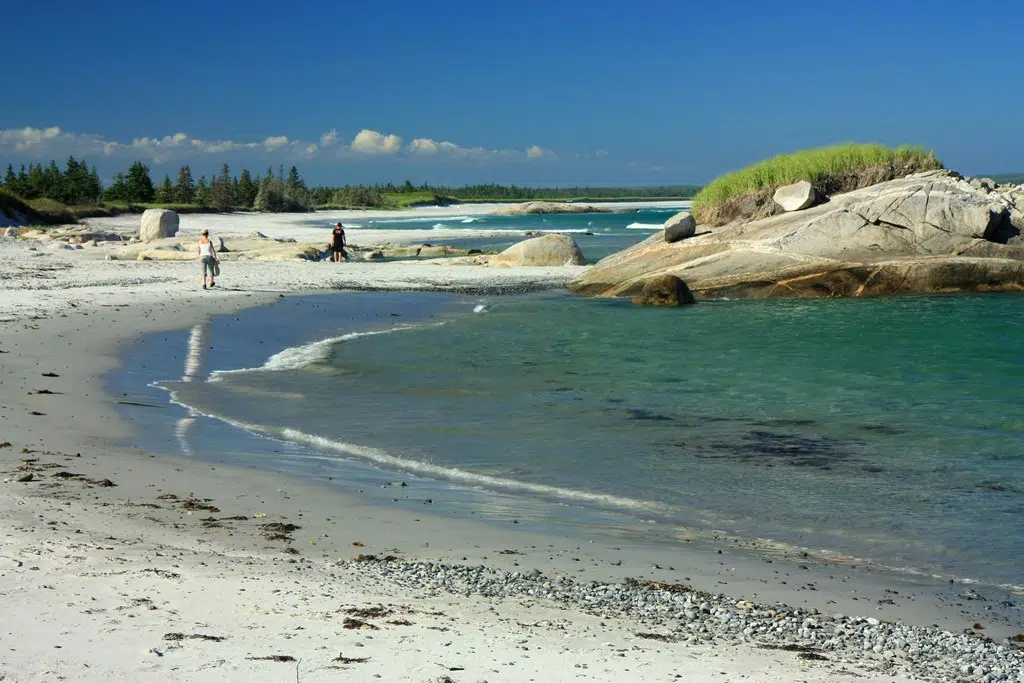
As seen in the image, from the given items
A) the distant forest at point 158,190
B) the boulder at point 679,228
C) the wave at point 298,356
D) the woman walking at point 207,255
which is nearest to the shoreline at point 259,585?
the wave at point 298,356

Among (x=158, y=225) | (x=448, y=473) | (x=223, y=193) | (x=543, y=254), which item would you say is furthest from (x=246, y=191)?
(x=448, y=473)

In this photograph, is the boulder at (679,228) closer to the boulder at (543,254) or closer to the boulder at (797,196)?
the boulder at (797,196)

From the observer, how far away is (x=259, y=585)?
19.1 ft

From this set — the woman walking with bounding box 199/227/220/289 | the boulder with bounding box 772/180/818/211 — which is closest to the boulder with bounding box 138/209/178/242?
the woman walking with bounding box 199/227/220/289

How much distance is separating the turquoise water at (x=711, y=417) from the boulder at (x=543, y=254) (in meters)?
13.9

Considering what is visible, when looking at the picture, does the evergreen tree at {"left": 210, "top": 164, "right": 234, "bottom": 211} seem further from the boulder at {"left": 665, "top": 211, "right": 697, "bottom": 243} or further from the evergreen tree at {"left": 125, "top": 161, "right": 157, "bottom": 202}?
the boulder at {"left": 665, "top": 211, "right": 697, "bottom": 243}

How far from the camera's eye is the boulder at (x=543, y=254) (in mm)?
36062

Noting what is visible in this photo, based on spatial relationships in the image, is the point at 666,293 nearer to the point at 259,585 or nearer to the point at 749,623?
the point at 749,623

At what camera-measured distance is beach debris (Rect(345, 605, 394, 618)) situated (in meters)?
5.43

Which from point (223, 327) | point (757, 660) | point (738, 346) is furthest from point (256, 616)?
point (223, 327)

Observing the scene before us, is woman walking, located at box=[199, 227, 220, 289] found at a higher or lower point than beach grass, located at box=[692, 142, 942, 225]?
lower

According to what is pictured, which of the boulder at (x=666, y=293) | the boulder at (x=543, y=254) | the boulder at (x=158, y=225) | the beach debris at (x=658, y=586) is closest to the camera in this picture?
the beach debris at (x=658, y=586)

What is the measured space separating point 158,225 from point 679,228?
26.8 metres

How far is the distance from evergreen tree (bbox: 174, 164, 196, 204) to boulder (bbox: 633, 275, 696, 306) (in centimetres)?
9668
